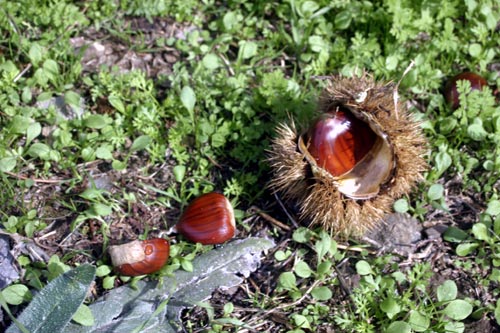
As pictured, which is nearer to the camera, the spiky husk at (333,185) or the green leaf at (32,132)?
the spiky husk at (333,185)

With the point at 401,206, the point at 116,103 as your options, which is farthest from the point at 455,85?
the point at 116,103

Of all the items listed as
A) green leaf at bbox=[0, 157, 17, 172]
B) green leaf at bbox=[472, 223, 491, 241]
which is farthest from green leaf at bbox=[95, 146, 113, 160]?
green leaf at bbox=[472, 223, 491, 241]

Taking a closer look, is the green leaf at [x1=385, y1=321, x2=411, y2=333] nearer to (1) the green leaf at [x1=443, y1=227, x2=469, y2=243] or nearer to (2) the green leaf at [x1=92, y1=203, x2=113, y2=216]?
(1) the green leaf at [x1=443, y1=227, x2=469, y2=243]

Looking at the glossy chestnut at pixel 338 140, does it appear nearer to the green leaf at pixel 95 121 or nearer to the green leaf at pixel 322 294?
the green leaf at pixel 322 294

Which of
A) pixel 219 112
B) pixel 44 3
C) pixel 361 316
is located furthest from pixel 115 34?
pixel 361 316

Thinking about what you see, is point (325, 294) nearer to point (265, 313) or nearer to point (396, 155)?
point (265, 313)

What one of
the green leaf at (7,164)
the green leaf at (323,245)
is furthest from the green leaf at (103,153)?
the green leaf at (323,245)
